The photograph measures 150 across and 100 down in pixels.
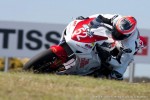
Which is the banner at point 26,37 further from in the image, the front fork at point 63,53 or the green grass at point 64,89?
the green grass at point 64,89

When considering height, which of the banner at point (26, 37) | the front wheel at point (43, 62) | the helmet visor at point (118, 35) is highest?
the helmet visor at point (118, 35)

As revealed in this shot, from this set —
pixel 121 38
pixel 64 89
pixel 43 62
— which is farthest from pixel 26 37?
pixel 64 89

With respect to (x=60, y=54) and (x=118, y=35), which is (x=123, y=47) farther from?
(x=60, y=54)

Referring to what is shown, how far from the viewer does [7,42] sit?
998 inches

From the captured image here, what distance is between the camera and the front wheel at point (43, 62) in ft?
45.0

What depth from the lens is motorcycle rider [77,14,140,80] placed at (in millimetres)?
13586

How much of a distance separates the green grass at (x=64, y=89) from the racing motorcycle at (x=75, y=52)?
151 centimetres

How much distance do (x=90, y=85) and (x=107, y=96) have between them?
36.4 inches

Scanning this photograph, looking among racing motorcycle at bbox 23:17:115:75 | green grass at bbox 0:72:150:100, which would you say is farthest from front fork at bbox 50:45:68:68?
green grass at bbox 0:72:150:100

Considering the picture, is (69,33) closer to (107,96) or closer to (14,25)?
(107,96)

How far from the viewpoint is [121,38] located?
13688 mm

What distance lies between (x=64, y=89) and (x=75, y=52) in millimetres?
2985

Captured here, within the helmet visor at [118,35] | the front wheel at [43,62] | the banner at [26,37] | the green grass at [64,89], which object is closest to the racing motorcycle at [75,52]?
the front wheel at [43,62]

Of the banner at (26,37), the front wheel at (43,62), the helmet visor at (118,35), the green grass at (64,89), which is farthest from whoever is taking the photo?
the banner at (26,37)
